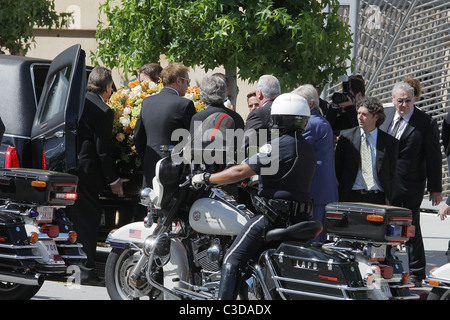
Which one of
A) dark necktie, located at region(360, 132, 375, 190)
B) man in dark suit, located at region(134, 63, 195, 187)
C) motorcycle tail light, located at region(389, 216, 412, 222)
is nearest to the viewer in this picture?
motorcycle tail light, located at region(389, 216, 412, 222)

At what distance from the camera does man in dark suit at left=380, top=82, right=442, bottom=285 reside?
8352 mm

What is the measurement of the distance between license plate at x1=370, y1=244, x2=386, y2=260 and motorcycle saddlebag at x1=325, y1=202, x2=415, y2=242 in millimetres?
87

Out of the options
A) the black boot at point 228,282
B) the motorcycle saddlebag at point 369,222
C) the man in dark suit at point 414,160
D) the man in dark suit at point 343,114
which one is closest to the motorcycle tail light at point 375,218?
the motorcycle saddlebag at point 369,222

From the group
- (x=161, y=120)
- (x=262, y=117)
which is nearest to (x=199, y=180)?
(x=262, y=117)

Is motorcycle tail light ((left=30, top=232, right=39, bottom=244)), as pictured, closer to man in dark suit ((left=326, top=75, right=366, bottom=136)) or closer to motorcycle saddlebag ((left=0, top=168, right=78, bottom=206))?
motorcycle saddlebag ((left=0, top=168, right=78, bottom=206))

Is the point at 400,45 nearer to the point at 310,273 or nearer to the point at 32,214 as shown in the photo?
the point at 32,214

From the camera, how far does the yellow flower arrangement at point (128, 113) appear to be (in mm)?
8438

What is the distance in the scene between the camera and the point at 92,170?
8.07 metres

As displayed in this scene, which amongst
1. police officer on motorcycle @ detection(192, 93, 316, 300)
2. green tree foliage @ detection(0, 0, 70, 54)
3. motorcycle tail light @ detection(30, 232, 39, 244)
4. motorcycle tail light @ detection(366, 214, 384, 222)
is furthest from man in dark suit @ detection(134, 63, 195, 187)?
green tree foliage @ detection(0, 0, 70, 54)

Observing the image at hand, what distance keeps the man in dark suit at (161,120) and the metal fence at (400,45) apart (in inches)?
270

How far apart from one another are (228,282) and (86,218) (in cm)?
258

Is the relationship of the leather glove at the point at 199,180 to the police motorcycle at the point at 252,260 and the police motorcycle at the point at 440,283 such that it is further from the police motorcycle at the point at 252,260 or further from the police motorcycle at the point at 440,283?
the police motorcycle at the point at 440,283
